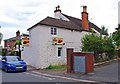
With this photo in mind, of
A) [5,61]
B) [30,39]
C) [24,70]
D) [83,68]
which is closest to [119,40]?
[83,68]

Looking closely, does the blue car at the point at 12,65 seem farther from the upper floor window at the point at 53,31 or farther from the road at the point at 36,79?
the upper floor window at the point at 53,31

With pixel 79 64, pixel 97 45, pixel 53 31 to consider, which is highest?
pixel 53 31

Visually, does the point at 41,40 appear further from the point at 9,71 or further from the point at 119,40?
the point at 119,40

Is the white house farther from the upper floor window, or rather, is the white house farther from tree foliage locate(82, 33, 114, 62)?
tree foliage locate(82, 33, 114, 62)

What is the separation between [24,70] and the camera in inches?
873

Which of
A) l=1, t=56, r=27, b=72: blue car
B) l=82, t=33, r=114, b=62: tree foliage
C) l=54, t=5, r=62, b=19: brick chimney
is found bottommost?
l=1, t=56, r=27, b=72: blue car

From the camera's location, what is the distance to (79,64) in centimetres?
1881

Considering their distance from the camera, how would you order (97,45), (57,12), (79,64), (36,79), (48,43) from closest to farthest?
(36,79) → (79,64) → (97,45) → (48,43) → (57,12)

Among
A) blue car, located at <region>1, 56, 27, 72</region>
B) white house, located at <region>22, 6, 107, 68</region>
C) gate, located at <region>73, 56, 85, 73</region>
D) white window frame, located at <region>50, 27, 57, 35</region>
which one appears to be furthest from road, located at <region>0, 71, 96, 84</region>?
white window frame, located at <region>50, 27, 57, 35</region>

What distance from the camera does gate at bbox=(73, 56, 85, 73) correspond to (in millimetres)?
18572

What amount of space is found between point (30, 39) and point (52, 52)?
3575mm

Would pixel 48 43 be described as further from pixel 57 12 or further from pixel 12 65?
pixel 57 12

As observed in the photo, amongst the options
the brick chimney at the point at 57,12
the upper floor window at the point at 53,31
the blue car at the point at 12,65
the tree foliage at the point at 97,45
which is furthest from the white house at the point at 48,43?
the brick chimney at the point at 57,12

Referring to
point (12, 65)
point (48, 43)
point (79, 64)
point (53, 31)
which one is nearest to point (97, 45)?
point (53, 31)
